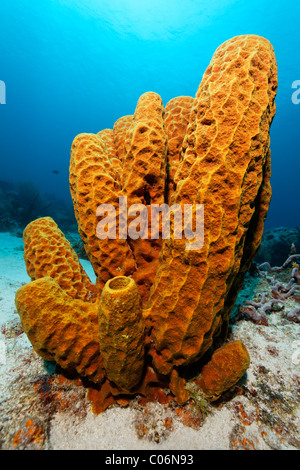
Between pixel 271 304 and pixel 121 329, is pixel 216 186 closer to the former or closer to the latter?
pixel 121 329

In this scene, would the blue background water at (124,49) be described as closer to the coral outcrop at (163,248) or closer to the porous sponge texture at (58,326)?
the coral outcrop at (163,248)

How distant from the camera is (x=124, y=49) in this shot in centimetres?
5731

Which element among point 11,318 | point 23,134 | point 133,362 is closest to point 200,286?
point 133,362

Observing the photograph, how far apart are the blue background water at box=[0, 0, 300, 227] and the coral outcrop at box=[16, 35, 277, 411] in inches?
1740

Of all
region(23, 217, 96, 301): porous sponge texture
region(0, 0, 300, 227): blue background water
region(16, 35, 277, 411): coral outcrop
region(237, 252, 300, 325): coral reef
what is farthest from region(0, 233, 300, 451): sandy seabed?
region(0, 0, 300, 227): blue background water

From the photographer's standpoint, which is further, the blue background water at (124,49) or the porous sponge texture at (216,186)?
the blue background water at (124,49)

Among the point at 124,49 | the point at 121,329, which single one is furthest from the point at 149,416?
the point at 124,49

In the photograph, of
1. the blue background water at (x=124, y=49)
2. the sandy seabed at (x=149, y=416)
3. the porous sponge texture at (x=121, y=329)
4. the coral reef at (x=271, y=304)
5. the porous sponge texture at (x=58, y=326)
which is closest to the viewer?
the porous sponge texture at (x=121, y=329)

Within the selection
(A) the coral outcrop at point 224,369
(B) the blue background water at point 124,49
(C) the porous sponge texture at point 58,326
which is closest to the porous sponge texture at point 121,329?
(C) the porous sponge texture at point 58,326

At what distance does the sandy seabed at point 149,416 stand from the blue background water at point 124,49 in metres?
44.2

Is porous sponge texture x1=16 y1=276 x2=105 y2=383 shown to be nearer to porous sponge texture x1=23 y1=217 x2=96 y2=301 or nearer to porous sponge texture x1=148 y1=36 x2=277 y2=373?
porous sponge texture x1=23 y1=217 x2=96 y2=301

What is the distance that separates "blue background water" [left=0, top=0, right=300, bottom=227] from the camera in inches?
1439

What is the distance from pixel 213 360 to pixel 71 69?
93.9 metres

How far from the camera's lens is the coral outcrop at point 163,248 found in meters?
1.63
